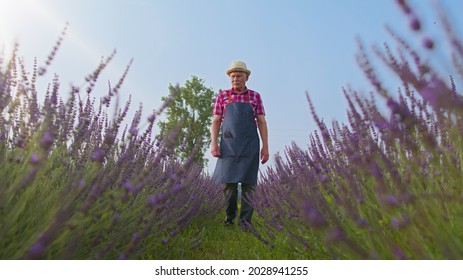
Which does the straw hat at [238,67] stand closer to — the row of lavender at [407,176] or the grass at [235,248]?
the grass at [235,248]

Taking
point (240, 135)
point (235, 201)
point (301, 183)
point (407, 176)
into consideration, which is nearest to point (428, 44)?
point (407, 176)

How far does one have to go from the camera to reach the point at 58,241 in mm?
1465

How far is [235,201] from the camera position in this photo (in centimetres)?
487

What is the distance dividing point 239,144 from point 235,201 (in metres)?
0.71

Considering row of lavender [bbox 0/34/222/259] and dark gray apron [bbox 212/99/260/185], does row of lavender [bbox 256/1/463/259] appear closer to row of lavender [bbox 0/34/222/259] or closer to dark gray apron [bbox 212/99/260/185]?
row of lavender [bbox 0/34/222/259]

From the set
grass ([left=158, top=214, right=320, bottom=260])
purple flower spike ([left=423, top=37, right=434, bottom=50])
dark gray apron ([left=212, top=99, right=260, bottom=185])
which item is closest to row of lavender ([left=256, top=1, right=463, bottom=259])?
purple flower spike ([left=423, top=37, right=434, bottom=50])

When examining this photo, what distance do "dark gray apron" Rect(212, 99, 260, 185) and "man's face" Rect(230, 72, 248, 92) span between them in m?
0.18

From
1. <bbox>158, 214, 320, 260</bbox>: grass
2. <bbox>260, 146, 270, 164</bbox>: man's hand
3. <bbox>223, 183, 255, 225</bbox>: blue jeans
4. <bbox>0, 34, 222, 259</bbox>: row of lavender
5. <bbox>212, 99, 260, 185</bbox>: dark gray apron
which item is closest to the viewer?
<bbox>0, 34, 222, 259</bbox>: row of lavender

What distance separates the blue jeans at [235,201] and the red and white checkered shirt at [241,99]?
2.48 ft

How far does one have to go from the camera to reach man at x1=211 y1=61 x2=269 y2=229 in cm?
448

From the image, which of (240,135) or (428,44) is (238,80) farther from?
(428,44)

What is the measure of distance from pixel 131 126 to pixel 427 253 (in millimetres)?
1655
